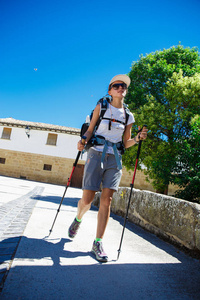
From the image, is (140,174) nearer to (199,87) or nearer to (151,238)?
(199,87)

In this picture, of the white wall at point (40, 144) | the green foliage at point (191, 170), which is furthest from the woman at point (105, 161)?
the white wall at point (40, 144)

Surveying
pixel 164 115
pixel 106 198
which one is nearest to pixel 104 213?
pixel 106 198

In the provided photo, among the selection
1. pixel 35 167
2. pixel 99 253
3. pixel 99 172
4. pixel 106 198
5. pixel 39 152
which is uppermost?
pixel 39 152

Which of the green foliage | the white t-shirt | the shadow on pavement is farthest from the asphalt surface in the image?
the green foliage

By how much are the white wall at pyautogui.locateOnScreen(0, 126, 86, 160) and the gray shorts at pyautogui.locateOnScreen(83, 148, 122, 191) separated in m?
20.5

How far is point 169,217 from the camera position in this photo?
3.45 m

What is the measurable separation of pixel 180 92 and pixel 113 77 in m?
7.48

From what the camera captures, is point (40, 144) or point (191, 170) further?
point (40, 144)

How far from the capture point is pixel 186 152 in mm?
7508

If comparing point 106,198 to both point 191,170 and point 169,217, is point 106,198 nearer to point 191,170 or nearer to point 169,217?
point 169,217

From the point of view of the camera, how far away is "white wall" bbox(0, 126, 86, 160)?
23.3m

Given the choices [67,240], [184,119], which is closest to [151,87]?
[184,119]

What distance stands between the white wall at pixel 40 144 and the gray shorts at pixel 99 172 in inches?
805

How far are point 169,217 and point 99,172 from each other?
1.56 metres
